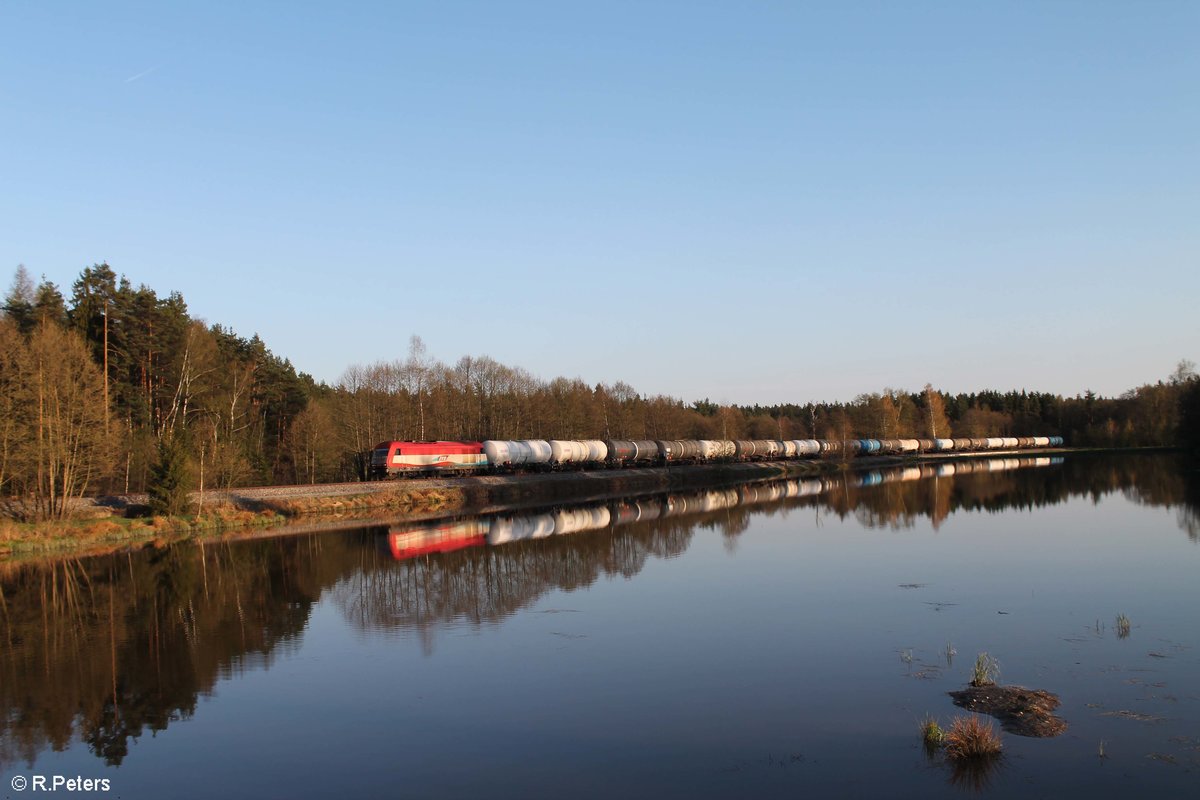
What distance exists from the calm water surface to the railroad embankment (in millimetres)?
5637

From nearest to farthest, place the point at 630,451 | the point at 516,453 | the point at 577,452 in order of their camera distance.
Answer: the point at 516,453 → the point at 577,452 → the point at 630,451

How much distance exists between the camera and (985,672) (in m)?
14.2

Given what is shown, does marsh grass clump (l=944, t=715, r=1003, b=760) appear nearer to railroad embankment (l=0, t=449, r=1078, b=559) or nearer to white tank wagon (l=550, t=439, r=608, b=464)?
railroad embankment (l=0, t=449, r=1078, b=559)

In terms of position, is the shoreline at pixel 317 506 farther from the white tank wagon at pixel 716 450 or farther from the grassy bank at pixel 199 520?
the white tank wagon at pixel 716 450

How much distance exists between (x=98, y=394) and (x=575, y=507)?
95.8 feet

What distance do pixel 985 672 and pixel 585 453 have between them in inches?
2769

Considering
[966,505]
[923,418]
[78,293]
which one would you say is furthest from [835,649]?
[923,418]

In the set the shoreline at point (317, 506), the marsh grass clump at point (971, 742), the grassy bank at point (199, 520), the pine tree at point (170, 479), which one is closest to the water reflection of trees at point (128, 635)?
the grassy bank at point (199, 520)

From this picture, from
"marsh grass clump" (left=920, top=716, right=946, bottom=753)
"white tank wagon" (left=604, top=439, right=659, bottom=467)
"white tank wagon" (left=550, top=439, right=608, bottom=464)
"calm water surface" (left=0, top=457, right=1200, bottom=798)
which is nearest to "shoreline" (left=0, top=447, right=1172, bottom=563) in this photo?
"white tank wagon" (left=550, top=439, right=608, bottom=464)

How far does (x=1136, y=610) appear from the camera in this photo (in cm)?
1927

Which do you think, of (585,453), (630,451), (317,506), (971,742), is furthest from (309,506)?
(971,742)

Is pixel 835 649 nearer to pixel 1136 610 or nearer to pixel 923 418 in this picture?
pixel 1136 610

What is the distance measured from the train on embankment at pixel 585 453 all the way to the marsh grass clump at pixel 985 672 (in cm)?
5248

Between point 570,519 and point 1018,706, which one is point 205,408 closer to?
point 570,519
